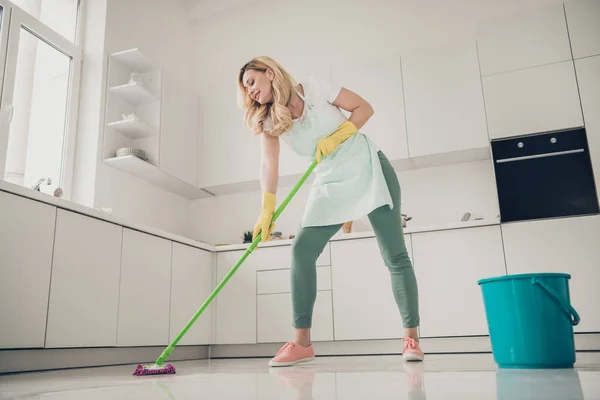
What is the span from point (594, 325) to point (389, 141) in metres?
1.60

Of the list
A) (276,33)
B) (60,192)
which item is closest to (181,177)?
(60,192)

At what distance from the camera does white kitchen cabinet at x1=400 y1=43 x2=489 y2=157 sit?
333 cm

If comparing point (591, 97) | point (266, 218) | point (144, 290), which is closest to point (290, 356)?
point (266, 218)

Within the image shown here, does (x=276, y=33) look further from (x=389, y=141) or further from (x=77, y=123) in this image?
(x=77, y=123)

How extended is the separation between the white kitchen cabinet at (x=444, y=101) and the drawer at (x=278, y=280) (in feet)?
3.22

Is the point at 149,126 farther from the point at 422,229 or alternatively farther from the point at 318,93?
the point at 422,229

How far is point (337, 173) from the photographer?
2066mm

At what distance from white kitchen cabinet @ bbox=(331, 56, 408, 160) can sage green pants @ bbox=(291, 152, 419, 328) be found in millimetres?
1534

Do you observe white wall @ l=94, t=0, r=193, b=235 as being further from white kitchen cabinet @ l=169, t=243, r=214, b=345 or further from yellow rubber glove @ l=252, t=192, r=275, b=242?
yellow rubber glove @ l=252, t=192, r=275, b=242

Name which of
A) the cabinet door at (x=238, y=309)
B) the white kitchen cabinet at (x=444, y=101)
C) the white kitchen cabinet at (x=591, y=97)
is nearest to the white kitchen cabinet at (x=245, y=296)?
the cabinet door at (x=238, y=309)

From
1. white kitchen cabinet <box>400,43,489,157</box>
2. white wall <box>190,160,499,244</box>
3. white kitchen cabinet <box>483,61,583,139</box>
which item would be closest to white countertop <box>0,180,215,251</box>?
white wall <box>190,160,499,244</box>

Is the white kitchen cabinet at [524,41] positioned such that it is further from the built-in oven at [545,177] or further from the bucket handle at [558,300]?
the bucket handle at [558,300]

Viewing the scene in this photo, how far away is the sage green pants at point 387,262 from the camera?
193 centimetres

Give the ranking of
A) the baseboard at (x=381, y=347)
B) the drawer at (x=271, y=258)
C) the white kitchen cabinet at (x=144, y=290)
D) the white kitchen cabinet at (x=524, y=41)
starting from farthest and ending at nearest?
1. the drawer at (x=271, y=258)
2. the white kitchen cabinet at (x=524, y=41)
3. the baseboard at (x=381, y=347)
4. the white kitchen cabinet at (x=144, y=290)
